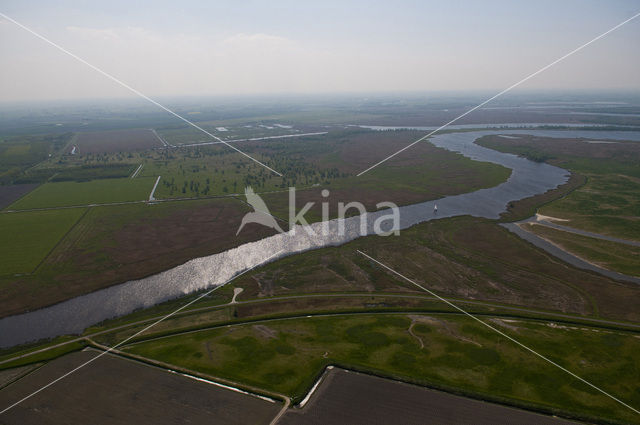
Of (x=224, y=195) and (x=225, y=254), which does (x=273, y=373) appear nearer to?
(x=225, y=254)

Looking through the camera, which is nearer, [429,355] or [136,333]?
[429,355]

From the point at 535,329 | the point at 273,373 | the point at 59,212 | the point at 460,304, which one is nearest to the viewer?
the point at 273,373

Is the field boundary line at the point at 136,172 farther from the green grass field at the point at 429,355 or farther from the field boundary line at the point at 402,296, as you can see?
the green grass field at the point at 429,355

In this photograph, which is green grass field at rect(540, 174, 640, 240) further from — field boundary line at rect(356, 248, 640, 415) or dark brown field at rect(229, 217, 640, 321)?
field boundary line at rect(356, 248, 640, 415)

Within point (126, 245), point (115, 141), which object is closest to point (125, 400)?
point (126, 245)

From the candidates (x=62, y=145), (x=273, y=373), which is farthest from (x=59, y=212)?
(x=62, y=145)

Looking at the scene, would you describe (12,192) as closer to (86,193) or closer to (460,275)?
(86,193)
